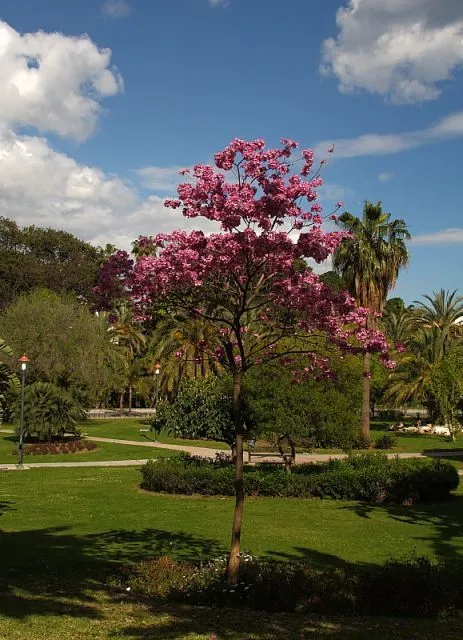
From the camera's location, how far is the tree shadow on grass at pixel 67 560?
309 inches

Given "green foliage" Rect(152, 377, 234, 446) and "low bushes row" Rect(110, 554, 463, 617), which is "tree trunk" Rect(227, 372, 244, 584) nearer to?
"low bushes row" Rect(110, 554, 463, 617)

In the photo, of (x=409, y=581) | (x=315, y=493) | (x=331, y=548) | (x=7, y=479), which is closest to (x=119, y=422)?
(x=7, y=479)

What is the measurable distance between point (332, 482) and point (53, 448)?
55.1 ft

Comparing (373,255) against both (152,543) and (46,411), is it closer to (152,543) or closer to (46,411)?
(46,411)

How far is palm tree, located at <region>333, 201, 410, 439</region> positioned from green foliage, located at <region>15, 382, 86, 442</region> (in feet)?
50.1

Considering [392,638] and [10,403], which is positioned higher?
[10,403]

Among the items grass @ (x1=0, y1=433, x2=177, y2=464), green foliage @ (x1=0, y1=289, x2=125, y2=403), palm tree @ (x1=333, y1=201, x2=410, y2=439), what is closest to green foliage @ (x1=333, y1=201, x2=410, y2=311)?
palm tree @ (x1=333, y1=201, x2=410, y2=439)

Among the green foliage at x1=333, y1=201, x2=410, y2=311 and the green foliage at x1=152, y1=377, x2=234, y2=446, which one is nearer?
the green foliage at x1=152, y1=377, x2=234, y2=446

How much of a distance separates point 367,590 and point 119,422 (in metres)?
45.6

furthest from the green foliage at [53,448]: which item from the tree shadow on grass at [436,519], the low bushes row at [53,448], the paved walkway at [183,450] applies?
the tree shadow on grass at [436,519]

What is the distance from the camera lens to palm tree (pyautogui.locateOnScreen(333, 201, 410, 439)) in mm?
35172


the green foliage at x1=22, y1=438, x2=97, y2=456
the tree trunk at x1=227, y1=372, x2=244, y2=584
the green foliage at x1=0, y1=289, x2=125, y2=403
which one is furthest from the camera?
the green foliage at x1=0, y1=289, x2=125, y2=403

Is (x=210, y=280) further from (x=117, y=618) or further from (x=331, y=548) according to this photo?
(x=331, y=548)

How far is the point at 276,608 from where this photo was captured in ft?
26.3
